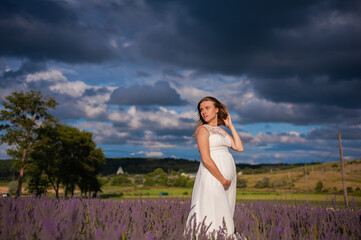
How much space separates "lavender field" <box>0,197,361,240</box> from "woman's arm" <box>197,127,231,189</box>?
2.00 ft

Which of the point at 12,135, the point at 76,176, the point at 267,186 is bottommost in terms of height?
the point at 267,186

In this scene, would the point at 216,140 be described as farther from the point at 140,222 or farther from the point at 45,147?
the point at 45,147

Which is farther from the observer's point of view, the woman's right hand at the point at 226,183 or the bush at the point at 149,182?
the bush at the point at 149,182

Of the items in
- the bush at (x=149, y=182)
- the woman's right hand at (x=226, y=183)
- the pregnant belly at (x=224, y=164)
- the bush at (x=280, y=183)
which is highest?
the pregnant belly at (x=224, y=164)

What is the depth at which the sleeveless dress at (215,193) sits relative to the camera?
159 inches

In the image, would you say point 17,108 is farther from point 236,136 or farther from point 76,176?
point 236,136

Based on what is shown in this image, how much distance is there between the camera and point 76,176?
43.2 metres

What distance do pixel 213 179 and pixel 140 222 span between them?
2.05m

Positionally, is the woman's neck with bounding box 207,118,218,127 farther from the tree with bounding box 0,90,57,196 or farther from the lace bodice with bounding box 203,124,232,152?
the tree with bounding box 0,90,57,196

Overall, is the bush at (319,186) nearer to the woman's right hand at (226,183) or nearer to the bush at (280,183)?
the bush at (280,183)

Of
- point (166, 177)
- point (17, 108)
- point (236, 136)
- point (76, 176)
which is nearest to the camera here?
point (236, 136)

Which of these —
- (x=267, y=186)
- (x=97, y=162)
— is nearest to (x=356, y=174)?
(x=267, y=186)

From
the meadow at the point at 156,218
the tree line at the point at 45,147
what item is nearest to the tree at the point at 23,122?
the tree line at the point at 45,147

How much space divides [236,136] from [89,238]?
335cm
